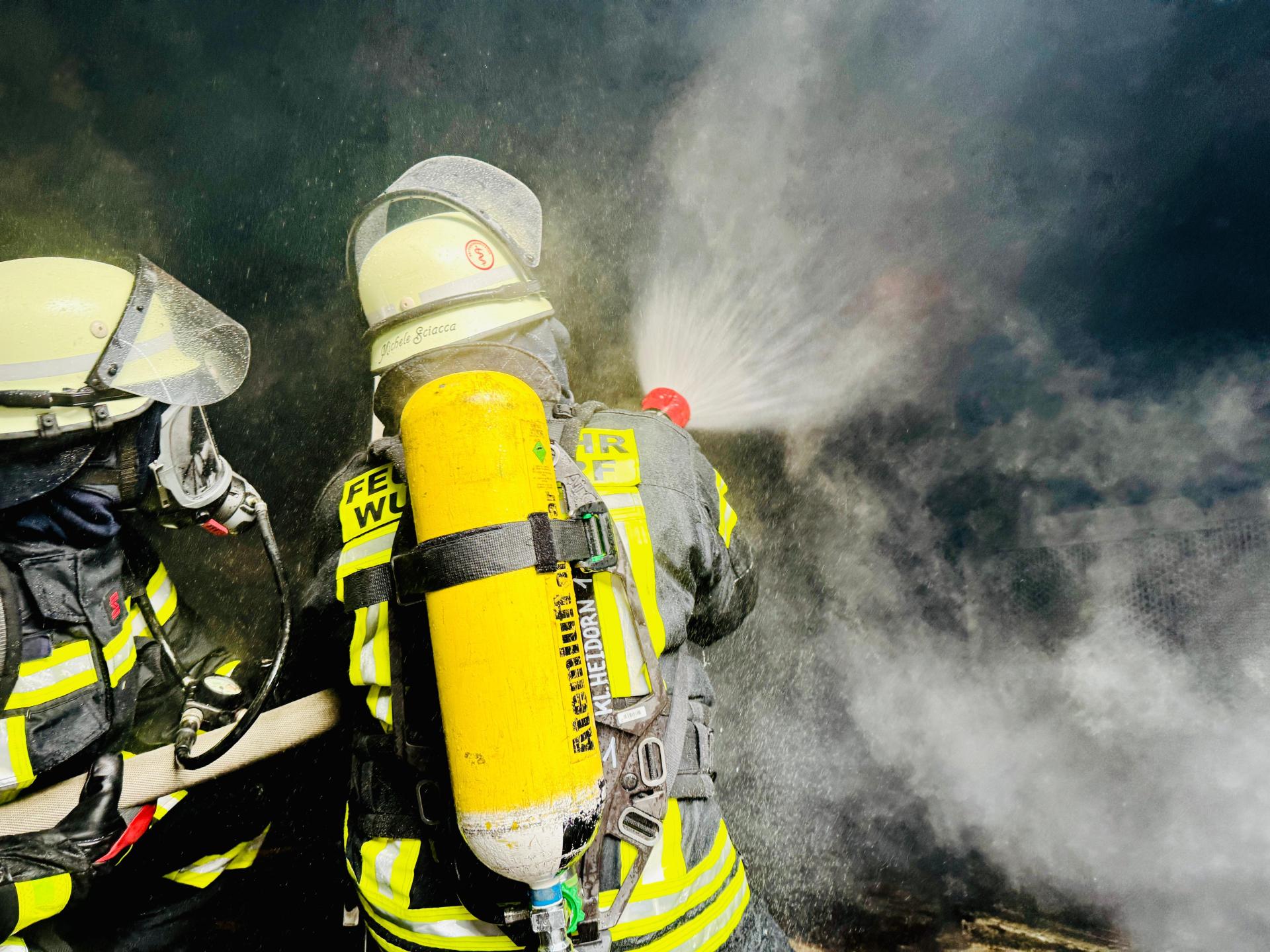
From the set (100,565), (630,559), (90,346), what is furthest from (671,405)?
(100,565)

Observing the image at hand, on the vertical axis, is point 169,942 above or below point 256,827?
below

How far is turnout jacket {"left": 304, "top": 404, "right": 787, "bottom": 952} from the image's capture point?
222 cm

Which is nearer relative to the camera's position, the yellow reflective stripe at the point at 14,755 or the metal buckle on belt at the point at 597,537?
the metal buckle on belt at the point at 597,537

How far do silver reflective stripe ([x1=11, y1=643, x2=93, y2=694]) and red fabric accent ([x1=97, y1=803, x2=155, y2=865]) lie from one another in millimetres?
664

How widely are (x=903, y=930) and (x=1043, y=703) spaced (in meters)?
1.89

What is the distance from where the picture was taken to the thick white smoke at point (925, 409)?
5035 millimetres

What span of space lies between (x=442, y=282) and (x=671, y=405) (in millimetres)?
1302

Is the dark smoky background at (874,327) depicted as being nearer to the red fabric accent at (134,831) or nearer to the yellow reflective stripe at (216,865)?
the yellow reflective stripe at (216,865)

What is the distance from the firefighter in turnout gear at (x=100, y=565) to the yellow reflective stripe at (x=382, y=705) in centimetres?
121

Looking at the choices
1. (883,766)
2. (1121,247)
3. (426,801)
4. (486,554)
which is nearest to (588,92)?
(1121,247)

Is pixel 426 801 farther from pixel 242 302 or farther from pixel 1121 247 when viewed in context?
pixel 1121 247

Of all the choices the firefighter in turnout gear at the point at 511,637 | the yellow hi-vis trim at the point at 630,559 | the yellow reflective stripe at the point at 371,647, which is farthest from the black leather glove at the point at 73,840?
the yellow hi-vis trim at the point at 630,559

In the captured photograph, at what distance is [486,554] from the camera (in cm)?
188

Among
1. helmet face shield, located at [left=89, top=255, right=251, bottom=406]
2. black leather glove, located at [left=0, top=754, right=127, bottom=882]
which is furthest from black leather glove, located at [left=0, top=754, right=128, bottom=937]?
helmet face shield, located at [left=89, top=255, right=251, bottom=406]
